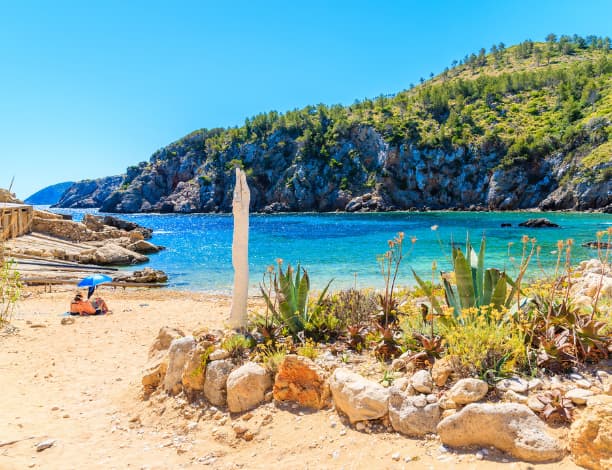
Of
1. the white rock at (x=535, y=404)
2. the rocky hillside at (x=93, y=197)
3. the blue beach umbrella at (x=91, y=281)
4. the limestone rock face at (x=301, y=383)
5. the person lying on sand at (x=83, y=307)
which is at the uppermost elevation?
the rocky hillside at (x=93, y=197)

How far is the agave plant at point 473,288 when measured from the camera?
491 centimetres

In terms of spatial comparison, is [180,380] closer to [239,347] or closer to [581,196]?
[239,347]

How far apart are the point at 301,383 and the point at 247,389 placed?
0.67m

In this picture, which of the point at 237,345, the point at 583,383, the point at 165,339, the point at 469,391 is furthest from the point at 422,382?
the point at 165,339

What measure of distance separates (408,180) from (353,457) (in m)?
85.9

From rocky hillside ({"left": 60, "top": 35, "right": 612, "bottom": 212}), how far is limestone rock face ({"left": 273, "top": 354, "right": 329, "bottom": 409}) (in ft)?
225

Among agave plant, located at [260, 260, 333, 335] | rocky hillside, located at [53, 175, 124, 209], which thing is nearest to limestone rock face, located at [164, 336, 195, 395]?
agave plant, located at [260, 260, 333, 335]

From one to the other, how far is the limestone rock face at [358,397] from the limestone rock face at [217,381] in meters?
1.46

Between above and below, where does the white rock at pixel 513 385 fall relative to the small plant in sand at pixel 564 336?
below

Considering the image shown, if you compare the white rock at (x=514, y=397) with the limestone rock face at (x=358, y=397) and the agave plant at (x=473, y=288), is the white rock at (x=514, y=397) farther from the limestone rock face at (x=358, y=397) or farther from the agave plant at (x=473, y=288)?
the agave plant at (x=473, y=288)

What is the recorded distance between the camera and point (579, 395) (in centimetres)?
346

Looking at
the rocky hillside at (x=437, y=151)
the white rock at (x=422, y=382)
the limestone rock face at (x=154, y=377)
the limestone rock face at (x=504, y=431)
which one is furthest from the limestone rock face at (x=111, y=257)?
the rocky hillside at (x=437, y=151)

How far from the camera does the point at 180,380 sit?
210 inches

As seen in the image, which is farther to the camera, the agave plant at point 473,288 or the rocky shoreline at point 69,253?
the rocky shoreline at point 69,253
